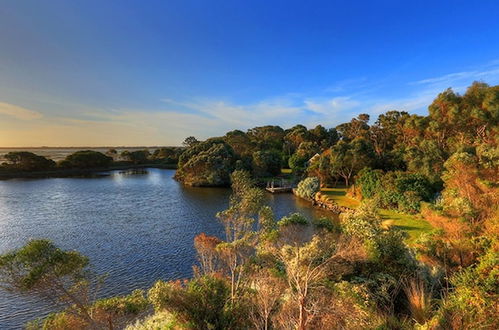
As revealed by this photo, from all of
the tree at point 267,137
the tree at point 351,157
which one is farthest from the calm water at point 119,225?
the tree at point 267,137

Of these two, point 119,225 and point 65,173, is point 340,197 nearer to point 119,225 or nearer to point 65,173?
point 119,225

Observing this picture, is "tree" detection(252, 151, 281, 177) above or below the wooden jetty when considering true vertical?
above

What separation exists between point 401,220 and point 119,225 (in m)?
29.4

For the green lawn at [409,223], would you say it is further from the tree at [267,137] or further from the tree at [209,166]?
the tree at [267,137]

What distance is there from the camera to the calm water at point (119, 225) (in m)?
17.8

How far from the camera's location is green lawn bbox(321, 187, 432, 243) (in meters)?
22.8

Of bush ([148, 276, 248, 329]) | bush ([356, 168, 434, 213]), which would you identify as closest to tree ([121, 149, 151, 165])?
bush ([356, 168, 434, 213])

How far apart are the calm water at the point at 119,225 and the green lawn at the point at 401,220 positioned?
16.8 feet

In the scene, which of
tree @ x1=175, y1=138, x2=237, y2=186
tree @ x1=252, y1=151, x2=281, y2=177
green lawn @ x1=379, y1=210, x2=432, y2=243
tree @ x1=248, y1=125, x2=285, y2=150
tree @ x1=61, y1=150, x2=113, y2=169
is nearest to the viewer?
green lawn @ x1=379, y1=210, x2=432, y2=243

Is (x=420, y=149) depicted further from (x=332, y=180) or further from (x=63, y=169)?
(x=63, y=169)

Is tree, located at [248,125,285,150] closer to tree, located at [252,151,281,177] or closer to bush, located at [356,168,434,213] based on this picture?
tree, located at [252,151,281,177]

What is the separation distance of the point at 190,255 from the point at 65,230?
615 inches

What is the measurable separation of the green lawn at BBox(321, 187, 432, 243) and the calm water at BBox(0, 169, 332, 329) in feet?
16.8

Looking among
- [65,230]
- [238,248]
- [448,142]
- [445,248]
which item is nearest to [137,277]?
[238,248]
